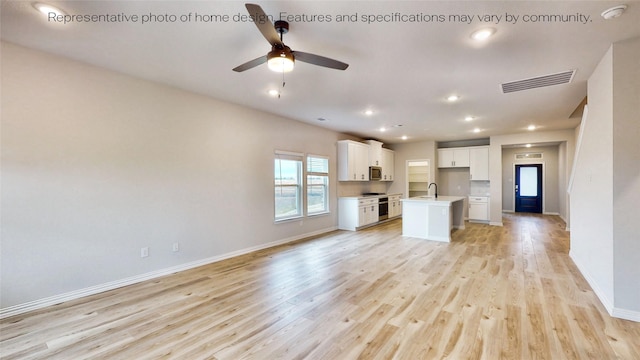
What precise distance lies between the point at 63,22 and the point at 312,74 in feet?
7.78

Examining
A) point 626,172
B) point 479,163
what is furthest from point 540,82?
point 479,163

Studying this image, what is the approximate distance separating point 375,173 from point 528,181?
6.42 meters

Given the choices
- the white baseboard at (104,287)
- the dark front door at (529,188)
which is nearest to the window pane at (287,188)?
the white baseboard at (104,287)

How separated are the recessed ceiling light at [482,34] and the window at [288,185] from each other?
385 centimetres

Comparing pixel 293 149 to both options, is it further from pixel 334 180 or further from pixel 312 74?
pixel 312 74

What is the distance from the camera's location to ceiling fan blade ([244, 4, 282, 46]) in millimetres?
1707

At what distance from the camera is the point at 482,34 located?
2459mm

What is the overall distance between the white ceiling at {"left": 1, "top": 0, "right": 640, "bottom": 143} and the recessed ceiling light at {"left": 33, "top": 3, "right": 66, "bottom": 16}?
2.8 inches

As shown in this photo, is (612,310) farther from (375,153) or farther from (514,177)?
(514,177)

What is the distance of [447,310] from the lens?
275 cm

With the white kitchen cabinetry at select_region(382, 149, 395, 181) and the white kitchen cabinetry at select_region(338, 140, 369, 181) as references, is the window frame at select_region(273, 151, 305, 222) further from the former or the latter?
the white kitchen cabinetry at select_region(382, 149, 395, 181)

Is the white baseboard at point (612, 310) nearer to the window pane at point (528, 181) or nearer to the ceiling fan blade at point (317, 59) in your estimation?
the ceiling fan blade at point (317, 59)

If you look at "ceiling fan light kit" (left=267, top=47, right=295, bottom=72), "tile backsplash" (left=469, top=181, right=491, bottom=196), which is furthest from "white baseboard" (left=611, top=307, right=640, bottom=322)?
"tile backsplash" (left=469, top=181, right=491, bottom=196)

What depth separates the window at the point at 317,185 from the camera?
636 cm
